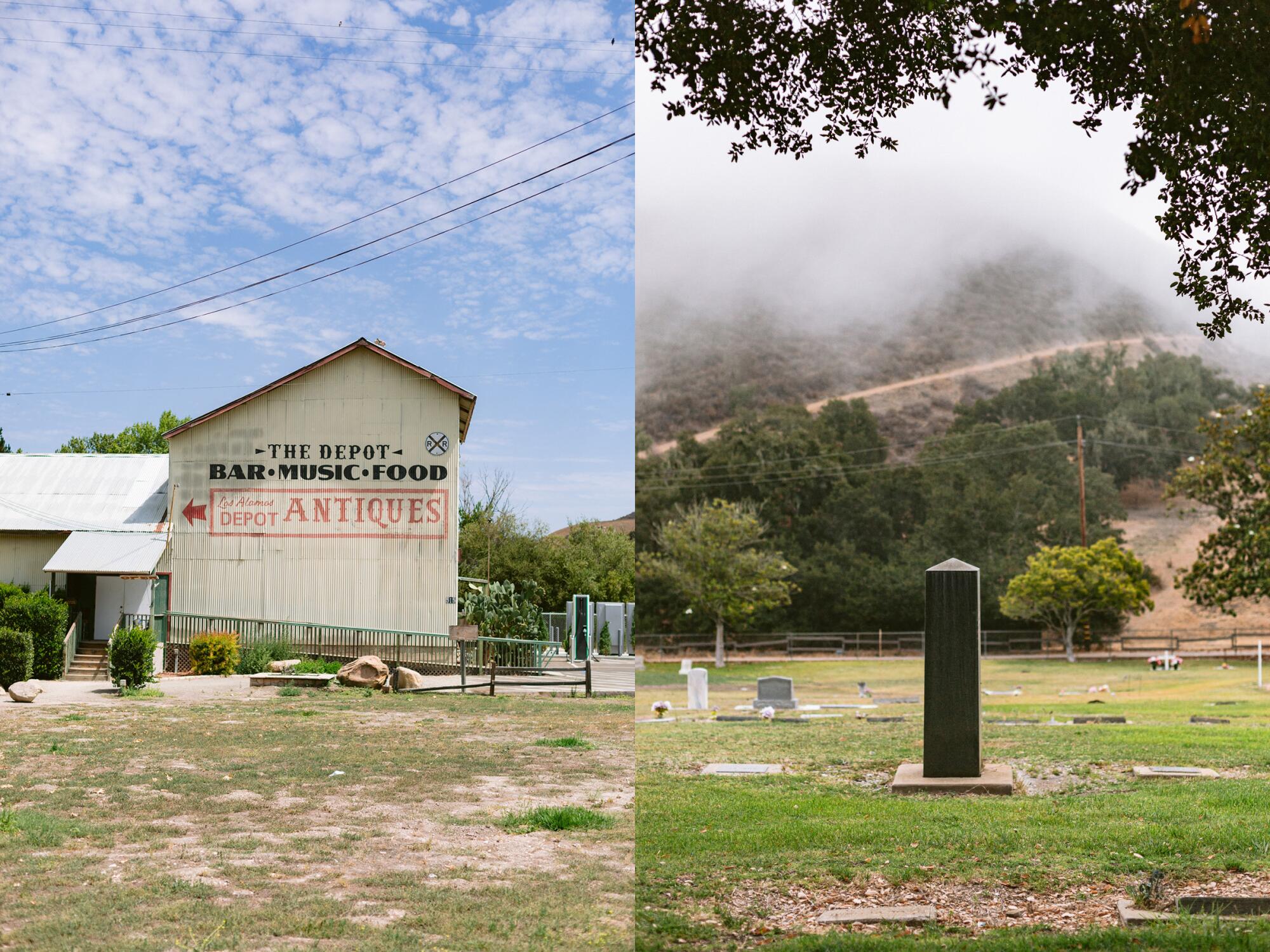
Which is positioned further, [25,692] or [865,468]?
[865,468]

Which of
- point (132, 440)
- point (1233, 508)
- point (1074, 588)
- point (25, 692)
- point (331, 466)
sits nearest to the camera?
point (25, 692)

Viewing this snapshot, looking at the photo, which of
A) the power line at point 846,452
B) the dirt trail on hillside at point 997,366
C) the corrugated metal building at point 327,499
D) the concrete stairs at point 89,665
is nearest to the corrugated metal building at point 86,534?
the corrugated metal building at point 327,499

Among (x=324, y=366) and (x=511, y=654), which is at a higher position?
(x=324, y=366)

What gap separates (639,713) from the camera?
1717cm

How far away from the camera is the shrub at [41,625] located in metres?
21.8

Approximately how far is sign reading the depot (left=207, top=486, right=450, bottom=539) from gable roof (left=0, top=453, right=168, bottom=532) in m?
2.20

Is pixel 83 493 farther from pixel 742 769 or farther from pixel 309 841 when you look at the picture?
pixel 309 841

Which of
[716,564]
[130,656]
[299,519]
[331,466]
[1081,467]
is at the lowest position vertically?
[130,656]

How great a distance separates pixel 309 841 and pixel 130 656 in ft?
47.4

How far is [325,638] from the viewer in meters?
25.3

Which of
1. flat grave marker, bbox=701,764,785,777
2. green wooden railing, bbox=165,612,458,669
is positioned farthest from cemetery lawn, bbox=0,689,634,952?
green wooden railing, bbox=165,612,458,669

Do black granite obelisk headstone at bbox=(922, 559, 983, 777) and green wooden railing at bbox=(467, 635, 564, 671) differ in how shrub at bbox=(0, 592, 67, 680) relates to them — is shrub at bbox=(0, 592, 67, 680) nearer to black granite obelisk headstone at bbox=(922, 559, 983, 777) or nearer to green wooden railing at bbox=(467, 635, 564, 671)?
green wooden railing at bbox=(467, 635, 564, 671)

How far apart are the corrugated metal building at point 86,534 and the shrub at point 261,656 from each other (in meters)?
2.91

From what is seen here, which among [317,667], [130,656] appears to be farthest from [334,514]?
[130,656]
